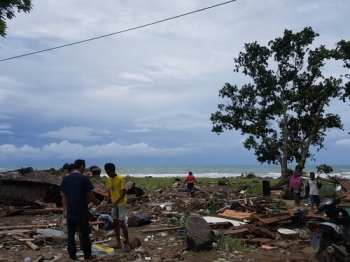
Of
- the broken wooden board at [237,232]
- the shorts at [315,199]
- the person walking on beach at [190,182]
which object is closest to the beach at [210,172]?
the person walking on beach at [190,182]

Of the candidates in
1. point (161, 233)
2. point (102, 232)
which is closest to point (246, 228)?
point (161, 233)

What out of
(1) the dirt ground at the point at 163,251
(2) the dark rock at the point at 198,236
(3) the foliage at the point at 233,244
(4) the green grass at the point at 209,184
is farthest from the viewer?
(4) the green grass at the point at 209,184

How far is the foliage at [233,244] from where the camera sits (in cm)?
806

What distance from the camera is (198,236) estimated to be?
25.7ft

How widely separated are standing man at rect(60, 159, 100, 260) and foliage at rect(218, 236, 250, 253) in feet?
9.53

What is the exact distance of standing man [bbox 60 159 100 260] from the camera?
703cm

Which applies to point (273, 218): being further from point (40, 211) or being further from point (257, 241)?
point (40, 211)

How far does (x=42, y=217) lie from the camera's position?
12.7 meters

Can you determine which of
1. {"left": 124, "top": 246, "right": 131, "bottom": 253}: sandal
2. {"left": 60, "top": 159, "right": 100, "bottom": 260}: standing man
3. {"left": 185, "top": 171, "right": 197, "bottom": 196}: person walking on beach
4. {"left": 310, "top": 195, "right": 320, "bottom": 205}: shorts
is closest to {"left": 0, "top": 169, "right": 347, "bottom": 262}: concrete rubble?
{"left": 124, "top": 246, "right": 131, "bottom": 253}: sandal

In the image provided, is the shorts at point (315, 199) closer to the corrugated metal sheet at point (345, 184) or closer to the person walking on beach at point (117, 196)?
the corrugated metal sheet at point (345, 184)

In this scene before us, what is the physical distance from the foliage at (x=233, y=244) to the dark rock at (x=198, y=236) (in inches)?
13.7

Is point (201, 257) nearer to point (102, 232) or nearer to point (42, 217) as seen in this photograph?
point (102, 232)

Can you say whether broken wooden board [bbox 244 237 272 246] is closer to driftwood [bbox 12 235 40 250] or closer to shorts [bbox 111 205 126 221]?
shorts [bbox 111 205 126 221]

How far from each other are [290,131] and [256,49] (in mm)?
6146
